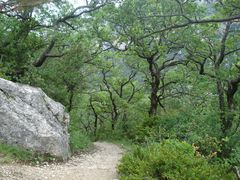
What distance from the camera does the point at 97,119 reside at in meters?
29.5

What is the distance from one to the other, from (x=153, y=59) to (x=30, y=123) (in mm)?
10113

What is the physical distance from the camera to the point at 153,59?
18438 millimetres

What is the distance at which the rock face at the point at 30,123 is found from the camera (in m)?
9.23

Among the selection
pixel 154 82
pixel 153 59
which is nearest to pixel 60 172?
pixel 153 59

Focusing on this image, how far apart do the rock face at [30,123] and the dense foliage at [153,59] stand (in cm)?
183

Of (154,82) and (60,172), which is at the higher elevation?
(154,82)

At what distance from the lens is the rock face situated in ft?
30.3

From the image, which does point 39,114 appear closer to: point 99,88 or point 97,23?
point 97,23

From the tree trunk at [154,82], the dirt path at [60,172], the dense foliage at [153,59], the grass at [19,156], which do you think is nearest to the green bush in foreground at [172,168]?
the dense foliage at [153,59]

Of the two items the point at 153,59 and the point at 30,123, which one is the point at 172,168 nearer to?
the point at 30,123

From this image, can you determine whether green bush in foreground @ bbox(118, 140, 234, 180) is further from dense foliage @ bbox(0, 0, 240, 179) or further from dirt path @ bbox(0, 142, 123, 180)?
dirt path @ bbox(0, 142, 123, 180)

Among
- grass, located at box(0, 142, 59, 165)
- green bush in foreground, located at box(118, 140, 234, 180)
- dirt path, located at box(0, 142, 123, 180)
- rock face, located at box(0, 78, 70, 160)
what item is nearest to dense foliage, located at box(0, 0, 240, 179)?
green bush in foreground, located at box(118, 140, 234, 180)

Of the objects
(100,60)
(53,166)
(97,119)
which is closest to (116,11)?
(100,60)

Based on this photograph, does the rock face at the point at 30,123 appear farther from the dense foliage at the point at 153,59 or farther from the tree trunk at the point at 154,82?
the tree trunk at the point at 154,82
